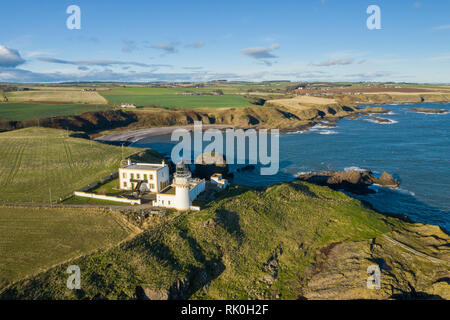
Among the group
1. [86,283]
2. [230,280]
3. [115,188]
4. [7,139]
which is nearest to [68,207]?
[115,188]

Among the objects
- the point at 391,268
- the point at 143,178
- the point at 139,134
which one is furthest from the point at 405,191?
the point at 139,134

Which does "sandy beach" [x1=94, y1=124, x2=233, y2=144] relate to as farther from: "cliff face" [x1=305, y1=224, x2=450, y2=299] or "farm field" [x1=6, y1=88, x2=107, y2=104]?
"cliff face" [x1=305, y1=224, x2=450, y2=299]

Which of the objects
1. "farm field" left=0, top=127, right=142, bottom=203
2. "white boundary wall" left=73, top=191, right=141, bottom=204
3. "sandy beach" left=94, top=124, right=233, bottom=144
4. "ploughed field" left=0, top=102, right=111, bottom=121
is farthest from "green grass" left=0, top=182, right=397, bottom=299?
"ploughed field" left=0, top=102, right=111, bottom=121

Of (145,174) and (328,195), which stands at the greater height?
(145,174)

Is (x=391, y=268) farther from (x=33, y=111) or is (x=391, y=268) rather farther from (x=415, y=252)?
(x=33, y=111)

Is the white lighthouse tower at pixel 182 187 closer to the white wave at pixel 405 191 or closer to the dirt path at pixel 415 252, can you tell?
the dirt path at pixel 415 252
